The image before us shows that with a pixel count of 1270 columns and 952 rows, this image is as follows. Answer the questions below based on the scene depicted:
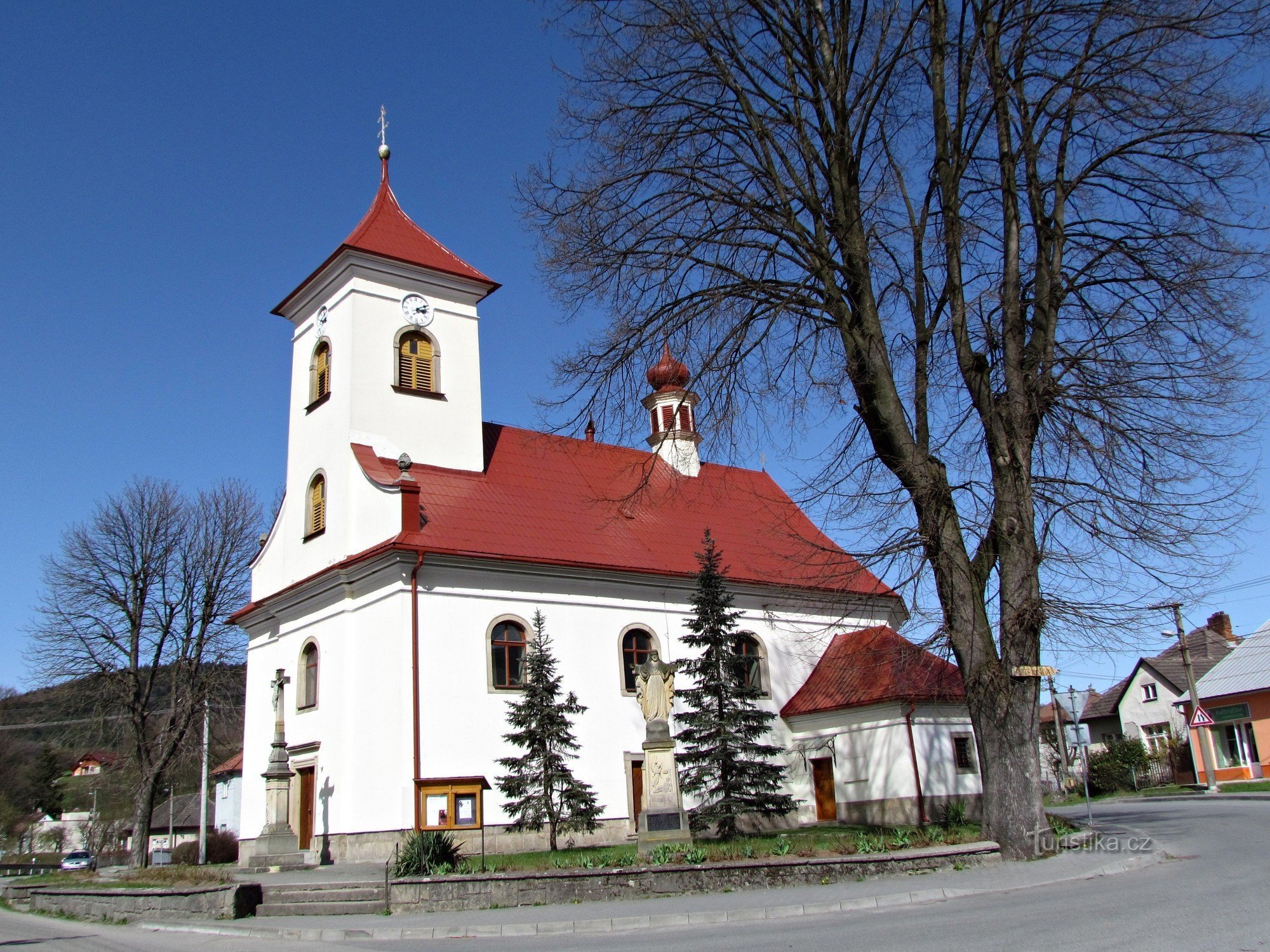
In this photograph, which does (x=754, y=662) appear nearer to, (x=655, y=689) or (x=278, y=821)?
(x=655, y=689)

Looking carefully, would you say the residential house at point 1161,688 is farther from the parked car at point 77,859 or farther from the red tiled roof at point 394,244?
the parked car at point 77,859

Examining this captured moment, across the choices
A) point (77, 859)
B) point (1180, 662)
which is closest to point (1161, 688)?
point (1180, 662)

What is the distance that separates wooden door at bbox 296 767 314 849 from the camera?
69.7 ft

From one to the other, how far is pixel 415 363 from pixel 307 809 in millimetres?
10219

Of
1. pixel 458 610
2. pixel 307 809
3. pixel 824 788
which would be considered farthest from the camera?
pixel 824 788

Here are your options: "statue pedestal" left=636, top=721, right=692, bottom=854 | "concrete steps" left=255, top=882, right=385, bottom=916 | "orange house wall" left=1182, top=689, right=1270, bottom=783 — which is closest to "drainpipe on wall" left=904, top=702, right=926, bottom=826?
"statue pedestal" left=636, top=721, right=692, bottom=854

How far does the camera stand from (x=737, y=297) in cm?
1328

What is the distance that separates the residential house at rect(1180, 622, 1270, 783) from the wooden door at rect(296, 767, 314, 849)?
26794mm

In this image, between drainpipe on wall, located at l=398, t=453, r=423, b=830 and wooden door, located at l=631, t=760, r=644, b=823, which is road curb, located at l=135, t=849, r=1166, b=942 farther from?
wooden door, located at l=631, t=760, r=644, b=823

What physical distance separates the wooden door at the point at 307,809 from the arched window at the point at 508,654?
173 inches

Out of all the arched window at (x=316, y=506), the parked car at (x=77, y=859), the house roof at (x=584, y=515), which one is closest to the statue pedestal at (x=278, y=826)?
the arched window at (x=316, y=506)

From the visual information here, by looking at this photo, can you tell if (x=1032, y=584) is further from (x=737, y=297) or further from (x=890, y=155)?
(x=890, y=155)

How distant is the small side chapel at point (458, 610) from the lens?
2016 cm

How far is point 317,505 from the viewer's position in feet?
78.2
